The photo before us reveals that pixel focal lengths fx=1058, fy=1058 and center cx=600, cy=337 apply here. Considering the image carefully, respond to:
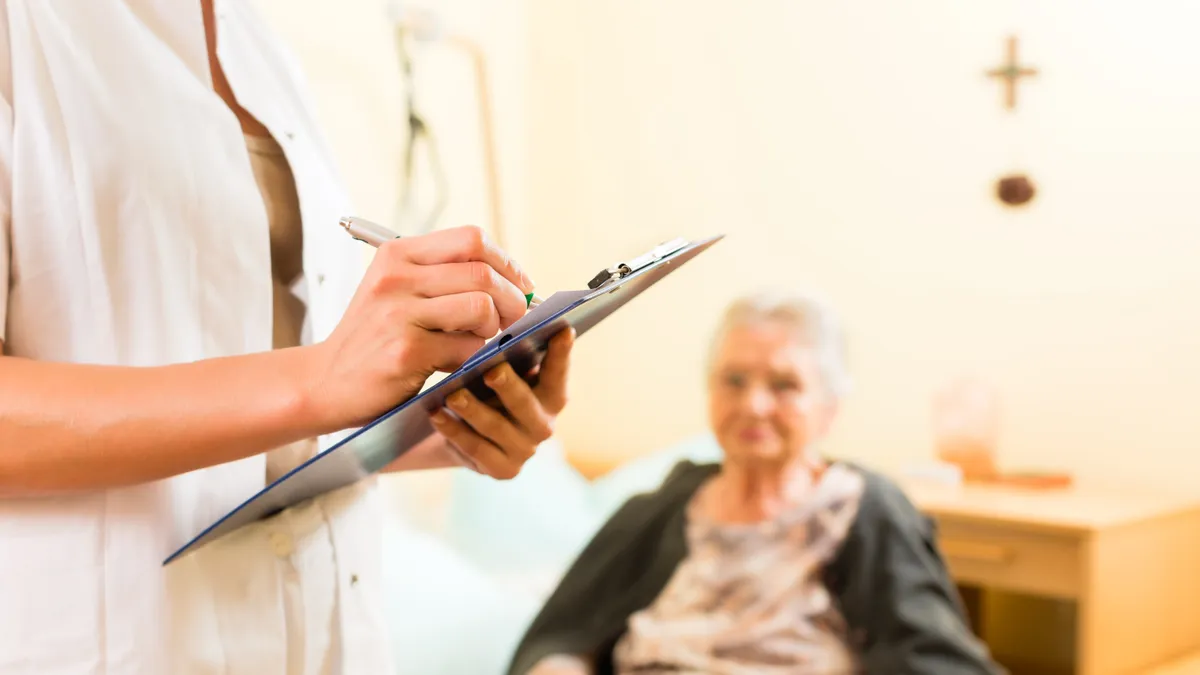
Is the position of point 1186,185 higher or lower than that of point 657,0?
lower

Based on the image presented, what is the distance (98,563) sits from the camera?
1.88ft

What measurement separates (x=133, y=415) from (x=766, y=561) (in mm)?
1382

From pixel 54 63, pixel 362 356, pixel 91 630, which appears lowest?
pixel 91 630

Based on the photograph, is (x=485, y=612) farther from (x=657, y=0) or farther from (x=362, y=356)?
(x=657, y=0)

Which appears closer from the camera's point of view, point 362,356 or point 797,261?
point 362,356

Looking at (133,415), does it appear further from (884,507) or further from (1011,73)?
(1011,73)

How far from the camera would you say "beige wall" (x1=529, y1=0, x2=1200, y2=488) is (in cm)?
211

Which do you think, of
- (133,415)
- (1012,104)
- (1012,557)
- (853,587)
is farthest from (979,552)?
(133,415)

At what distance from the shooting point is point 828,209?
2.46 m

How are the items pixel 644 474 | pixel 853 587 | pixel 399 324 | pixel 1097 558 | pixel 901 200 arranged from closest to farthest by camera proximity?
pixel 399 324, pixel 853 587, pixel 1097 558, pixel 644 474, pixel 901 200

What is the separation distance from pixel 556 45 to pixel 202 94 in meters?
2.22

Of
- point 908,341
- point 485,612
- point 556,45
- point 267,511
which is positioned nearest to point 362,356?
point 267,511

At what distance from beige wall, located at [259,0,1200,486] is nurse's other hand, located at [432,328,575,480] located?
152 centimetres

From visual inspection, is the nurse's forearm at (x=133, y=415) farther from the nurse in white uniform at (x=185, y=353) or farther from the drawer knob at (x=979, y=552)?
the drawer knob at (x=979, y=552)
